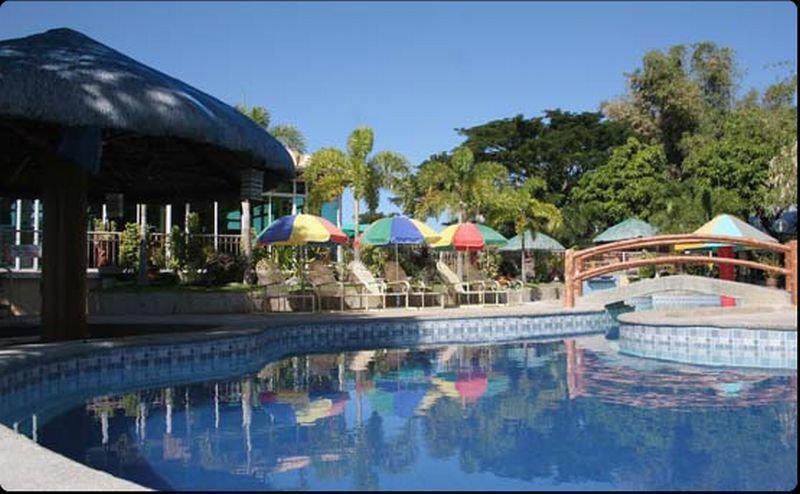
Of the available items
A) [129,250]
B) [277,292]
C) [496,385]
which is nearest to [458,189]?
[277,292]

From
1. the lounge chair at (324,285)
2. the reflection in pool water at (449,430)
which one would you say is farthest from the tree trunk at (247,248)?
the reflection in pool water at (449,430)

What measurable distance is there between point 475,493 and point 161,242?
15.1 m

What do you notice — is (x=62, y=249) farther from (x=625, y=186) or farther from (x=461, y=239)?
(x=625, y=186)

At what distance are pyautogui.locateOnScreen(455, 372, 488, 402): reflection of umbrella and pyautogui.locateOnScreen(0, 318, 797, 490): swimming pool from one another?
0.11 feet

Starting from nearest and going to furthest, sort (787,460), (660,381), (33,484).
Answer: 1. (33,484)
2. (787,460)
3. (660,381)

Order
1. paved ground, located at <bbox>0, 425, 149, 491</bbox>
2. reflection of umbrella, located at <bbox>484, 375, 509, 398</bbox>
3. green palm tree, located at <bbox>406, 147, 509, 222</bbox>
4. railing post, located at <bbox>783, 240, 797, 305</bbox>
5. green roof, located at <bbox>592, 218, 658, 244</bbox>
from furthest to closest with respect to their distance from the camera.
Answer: green roof, located at <bbox>592, 218, 658, 244</bbox> < green palm tree, located at <bbox>406, 147, 509, 222</bbox> < railing post, located at <bbox>783, 240, 797, 305</bbox> < reflection of umbrella, located at <bbox>484, 375, 509, 398</bbox> < paved ground, located at <bbox>0, 425, 149, 491</bbox>

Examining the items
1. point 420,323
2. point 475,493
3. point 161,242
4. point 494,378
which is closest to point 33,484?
point 475,493

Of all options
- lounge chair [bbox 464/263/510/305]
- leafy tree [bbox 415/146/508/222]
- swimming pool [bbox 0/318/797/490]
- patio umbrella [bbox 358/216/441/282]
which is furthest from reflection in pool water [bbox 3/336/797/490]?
leafy tree [bbox 415/146/508/222]

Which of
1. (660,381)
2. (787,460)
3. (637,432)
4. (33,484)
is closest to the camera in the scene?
(33,484)

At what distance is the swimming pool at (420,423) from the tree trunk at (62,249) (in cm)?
134

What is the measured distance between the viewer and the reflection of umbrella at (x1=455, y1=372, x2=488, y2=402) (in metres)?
7.79

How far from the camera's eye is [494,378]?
902 centimetres

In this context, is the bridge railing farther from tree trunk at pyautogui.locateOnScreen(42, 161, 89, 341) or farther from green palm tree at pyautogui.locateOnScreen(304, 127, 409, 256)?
tree trunk at pyautogui.locateOnScreen(42, 161, 89, 341)

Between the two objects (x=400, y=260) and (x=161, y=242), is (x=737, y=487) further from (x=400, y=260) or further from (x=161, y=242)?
(x=400, y=260)
